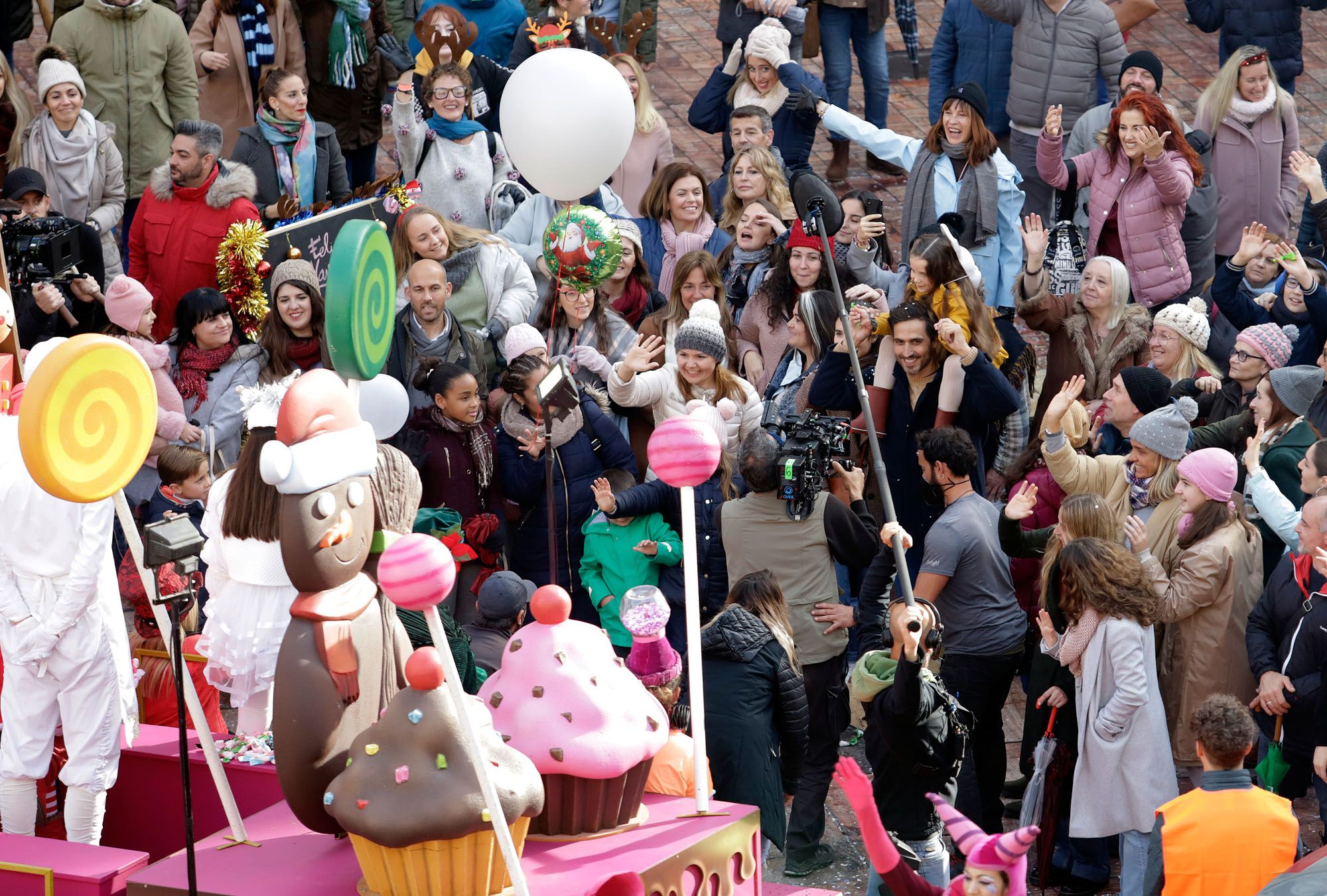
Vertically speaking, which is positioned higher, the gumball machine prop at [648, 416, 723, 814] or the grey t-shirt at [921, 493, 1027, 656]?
the gumball machine prop at [648, 416, 723, 814]

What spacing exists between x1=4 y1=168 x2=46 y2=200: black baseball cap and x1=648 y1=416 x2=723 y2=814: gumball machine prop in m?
5.00

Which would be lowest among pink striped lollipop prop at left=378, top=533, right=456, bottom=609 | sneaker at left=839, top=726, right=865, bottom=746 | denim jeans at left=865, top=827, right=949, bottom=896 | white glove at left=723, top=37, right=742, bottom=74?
sneaker at left=839, top=726, right=865, bottom=746

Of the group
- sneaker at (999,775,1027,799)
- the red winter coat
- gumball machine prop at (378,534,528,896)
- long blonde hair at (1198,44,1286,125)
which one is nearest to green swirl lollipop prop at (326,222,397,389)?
gumball machine prop at (378,534,528,896)

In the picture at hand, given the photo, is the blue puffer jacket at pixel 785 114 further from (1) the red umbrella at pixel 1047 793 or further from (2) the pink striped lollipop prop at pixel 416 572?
(2) the pink striped lollipop prop at pixel 416 572

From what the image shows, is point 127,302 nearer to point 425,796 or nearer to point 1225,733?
point 425,796

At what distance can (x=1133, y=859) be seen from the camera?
6.35 m

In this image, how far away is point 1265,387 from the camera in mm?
7348

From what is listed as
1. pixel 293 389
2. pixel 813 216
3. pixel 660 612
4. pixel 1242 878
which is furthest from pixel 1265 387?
pixel 293 389

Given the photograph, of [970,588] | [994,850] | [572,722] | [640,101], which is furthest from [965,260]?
[572,722]

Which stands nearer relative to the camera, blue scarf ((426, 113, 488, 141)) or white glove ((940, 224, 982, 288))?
white glove ((940, 224, 982, 288))

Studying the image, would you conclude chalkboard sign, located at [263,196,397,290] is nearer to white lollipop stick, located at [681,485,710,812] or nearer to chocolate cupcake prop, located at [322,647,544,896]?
white lollipop stick, located at [681,485,710,812]

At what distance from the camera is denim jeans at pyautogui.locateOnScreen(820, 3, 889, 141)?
11539 millimetres

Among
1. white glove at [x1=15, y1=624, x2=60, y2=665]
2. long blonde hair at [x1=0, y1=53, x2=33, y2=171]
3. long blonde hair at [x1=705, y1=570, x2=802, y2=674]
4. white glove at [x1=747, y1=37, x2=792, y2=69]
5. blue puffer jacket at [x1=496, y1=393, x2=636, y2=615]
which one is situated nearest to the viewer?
white glove at [x1=15, y1=624, x2=60, y2=665]

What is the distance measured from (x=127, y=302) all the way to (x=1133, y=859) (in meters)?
4.94
